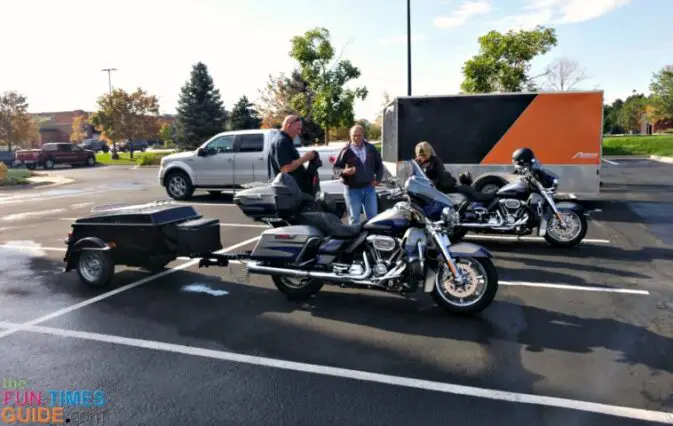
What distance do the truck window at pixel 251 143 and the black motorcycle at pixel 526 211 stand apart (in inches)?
283

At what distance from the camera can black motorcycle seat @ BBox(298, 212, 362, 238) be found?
17.3ft

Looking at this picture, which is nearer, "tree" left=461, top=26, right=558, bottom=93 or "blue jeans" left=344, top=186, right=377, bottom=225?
"blue jeans" left=344, top=186, right=377, bottom=225

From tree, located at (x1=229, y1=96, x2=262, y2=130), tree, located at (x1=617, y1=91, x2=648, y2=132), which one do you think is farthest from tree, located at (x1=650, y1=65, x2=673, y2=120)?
tree, located at (x1=229, y1=96, x2=262, y2=130)

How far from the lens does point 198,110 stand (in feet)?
153

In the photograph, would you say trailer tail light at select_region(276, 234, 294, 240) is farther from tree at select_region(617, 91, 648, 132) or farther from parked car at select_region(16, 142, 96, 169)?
tree at select_region(617, 91, 648, 132)

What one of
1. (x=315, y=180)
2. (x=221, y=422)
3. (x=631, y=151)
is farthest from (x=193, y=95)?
(x=221, y=422)

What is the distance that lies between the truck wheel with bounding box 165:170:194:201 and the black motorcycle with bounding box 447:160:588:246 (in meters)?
9.01

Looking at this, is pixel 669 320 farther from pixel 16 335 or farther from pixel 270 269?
pixel 16 335

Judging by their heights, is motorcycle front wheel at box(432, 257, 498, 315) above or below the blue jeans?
below

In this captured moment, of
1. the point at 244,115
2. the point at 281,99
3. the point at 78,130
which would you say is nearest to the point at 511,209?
the point at 281,99

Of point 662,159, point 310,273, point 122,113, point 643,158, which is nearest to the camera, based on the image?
point 310,273

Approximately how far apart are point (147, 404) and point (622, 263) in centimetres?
622

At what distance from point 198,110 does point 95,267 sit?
4257 cm

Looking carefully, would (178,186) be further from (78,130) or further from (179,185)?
(78,130)
